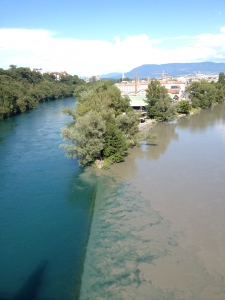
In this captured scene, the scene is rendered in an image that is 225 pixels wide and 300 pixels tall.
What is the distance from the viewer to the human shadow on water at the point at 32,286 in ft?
23.3

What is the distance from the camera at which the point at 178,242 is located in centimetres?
923

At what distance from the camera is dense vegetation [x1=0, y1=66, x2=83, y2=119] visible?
1337 inches

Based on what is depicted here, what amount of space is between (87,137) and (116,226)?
618cm

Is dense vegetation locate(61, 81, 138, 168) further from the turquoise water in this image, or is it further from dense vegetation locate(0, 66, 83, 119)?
dense vegetation locate(0, 66, 83, 119)

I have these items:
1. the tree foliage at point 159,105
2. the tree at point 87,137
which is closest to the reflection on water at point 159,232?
the tree at point 87,137

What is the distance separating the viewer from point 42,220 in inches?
418

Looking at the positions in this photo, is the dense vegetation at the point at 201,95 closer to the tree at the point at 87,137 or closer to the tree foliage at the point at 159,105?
the tree foliage at the point at 159,105

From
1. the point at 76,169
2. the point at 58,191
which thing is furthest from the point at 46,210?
the point at 76,169

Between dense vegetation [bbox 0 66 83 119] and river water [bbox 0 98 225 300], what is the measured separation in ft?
58.8

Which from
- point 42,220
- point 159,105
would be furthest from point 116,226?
point 159,105

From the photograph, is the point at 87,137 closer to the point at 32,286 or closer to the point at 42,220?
the point at 42,220

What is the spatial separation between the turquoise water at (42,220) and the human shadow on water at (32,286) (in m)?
0.03

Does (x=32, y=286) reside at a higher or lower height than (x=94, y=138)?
lower

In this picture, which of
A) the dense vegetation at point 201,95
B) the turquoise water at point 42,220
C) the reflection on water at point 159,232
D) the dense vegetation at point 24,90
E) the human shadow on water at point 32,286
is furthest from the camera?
the dense vegetation at point 201,95
